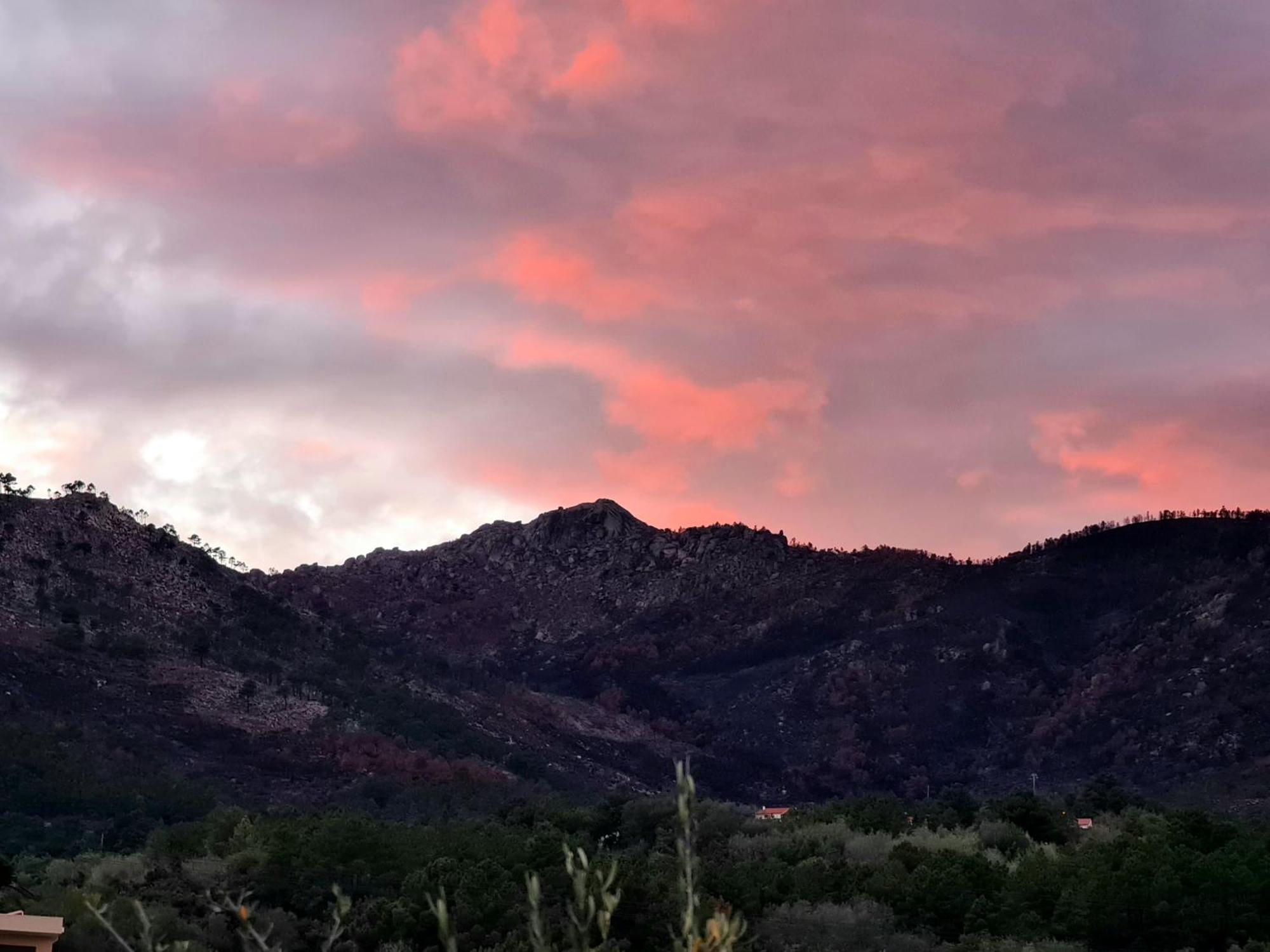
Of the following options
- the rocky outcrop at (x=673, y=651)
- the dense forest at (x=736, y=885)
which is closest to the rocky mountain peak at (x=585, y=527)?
the rocky outcrop at (x=673, y=651)

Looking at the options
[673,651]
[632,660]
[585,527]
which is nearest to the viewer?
[632,660]

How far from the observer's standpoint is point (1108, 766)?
8450 centimetres

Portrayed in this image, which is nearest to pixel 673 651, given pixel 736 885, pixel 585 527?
pixel 585 527

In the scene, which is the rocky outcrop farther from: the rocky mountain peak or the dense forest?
the dense forest

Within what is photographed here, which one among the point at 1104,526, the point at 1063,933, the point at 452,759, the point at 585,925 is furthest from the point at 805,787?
the point at 585,925

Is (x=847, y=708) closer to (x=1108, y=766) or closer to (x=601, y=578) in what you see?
(x=1108, y=766)

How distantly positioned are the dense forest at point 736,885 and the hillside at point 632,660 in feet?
87.1

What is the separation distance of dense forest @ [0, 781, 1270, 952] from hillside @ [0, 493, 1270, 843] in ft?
87.1

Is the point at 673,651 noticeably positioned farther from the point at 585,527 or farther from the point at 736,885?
the point at 736,885

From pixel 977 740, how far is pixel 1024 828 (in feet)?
170

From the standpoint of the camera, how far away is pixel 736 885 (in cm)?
3231

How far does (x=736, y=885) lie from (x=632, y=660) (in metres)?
76.7

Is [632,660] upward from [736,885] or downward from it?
upward

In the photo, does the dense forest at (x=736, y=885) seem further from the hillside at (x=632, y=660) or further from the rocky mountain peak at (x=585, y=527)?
the rocky mountain peak at (x=585, y=527)
